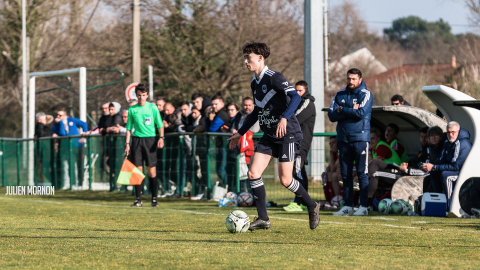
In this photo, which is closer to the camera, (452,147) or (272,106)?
(272,106)

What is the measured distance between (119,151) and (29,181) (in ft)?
13.1

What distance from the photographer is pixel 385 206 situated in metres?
10.5

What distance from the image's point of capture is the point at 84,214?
1005 centimetres

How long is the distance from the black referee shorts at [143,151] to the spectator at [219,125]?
1617 millimetres

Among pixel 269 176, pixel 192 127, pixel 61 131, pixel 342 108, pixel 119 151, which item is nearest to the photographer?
pixel 342 108

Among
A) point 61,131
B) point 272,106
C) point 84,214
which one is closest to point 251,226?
point 272,106

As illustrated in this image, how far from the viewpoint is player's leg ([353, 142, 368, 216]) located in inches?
389

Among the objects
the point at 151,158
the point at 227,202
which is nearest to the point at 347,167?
the point at 227,202

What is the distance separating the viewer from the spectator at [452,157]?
997 centimetres

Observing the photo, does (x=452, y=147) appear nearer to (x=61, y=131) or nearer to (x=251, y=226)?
(x=251, y=226)

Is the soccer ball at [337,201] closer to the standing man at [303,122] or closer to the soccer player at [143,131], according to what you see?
the standing man at [303,122]

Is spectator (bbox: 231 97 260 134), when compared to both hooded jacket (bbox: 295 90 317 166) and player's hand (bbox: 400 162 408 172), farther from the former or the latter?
player's hand (bbox: 400 162 408 172)

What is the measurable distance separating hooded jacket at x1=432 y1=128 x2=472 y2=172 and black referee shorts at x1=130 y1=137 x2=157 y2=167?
501 centimetres

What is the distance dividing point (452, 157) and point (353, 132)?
156 centimetres
